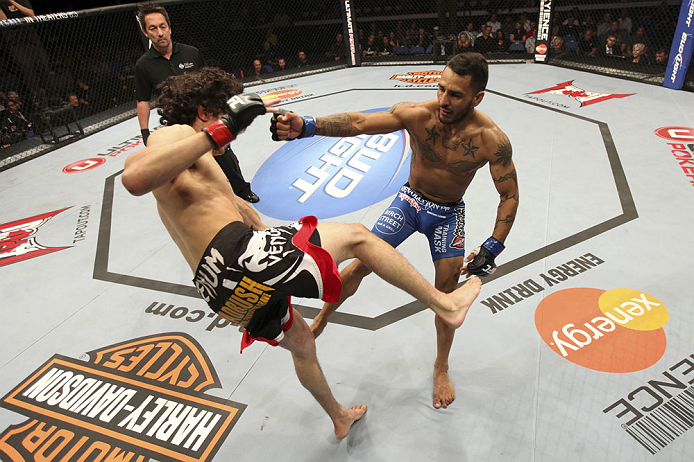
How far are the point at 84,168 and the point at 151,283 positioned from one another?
3.11 m

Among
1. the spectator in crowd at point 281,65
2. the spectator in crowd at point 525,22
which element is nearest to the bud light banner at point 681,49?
the spectator in crowd at point 525,22

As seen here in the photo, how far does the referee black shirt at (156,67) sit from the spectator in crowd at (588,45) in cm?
710

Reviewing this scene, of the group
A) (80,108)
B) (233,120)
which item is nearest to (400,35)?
(80,108)

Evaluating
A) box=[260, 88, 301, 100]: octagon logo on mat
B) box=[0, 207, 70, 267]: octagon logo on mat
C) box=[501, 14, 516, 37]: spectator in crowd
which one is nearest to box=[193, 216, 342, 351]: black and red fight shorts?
box=[0, 207, 70, 267]: octagon logo on mat

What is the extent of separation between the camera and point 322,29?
10.7 metres

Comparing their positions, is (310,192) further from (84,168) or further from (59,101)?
(59,101)

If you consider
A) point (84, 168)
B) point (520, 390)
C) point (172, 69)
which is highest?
point (172, 69)

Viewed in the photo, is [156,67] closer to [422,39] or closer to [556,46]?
[422,39]

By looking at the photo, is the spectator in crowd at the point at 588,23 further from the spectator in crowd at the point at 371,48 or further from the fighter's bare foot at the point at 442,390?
the fighter's bare foot at the point at 442,390

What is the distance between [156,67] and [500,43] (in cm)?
708

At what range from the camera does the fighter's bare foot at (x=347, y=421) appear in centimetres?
187

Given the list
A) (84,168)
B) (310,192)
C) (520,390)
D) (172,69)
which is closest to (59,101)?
(84,168)

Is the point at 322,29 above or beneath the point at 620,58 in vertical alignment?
above

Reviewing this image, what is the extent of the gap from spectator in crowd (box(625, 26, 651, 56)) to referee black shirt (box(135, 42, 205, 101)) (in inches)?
276
